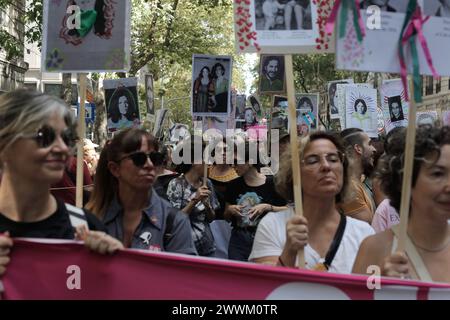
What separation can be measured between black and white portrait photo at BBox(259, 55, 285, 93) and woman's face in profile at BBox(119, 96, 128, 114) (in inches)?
71.5

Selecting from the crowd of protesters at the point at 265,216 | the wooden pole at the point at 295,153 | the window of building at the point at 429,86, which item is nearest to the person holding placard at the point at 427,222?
the crowd of protesters at the point at 265,216

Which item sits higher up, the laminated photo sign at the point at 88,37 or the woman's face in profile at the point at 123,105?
the woman's face in profile at the point at 123,105

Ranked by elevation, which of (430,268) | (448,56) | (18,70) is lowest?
(430,268)

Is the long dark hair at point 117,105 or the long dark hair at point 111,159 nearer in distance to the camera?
the long dark hair at point 111,159

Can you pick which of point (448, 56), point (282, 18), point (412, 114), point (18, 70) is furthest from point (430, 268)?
point (18, 70)

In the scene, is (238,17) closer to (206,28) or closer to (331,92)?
(331,92)

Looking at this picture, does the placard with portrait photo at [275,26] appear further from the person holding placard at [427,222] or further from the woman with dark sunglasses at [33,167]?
the woman with dark sunglasses at [33,167]

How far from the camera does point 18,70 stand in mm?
30531

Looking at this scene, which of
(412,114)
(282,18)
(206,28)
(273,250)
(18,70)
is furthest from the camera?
(18,70)

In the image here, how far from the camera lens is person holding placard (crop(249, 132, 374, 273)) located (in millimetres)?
3467

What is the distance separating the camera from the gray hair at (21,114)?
276 cm

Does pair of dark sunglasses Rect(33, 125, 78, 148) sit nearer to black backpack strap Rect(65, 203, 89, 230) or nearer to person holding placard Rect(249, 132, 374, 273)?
black backpack strap Rect(65, 203, 89, 230)

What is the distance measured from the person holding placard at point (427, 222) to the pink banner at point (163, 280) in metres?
0.29

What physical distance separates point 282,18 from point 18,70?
94.8ft
